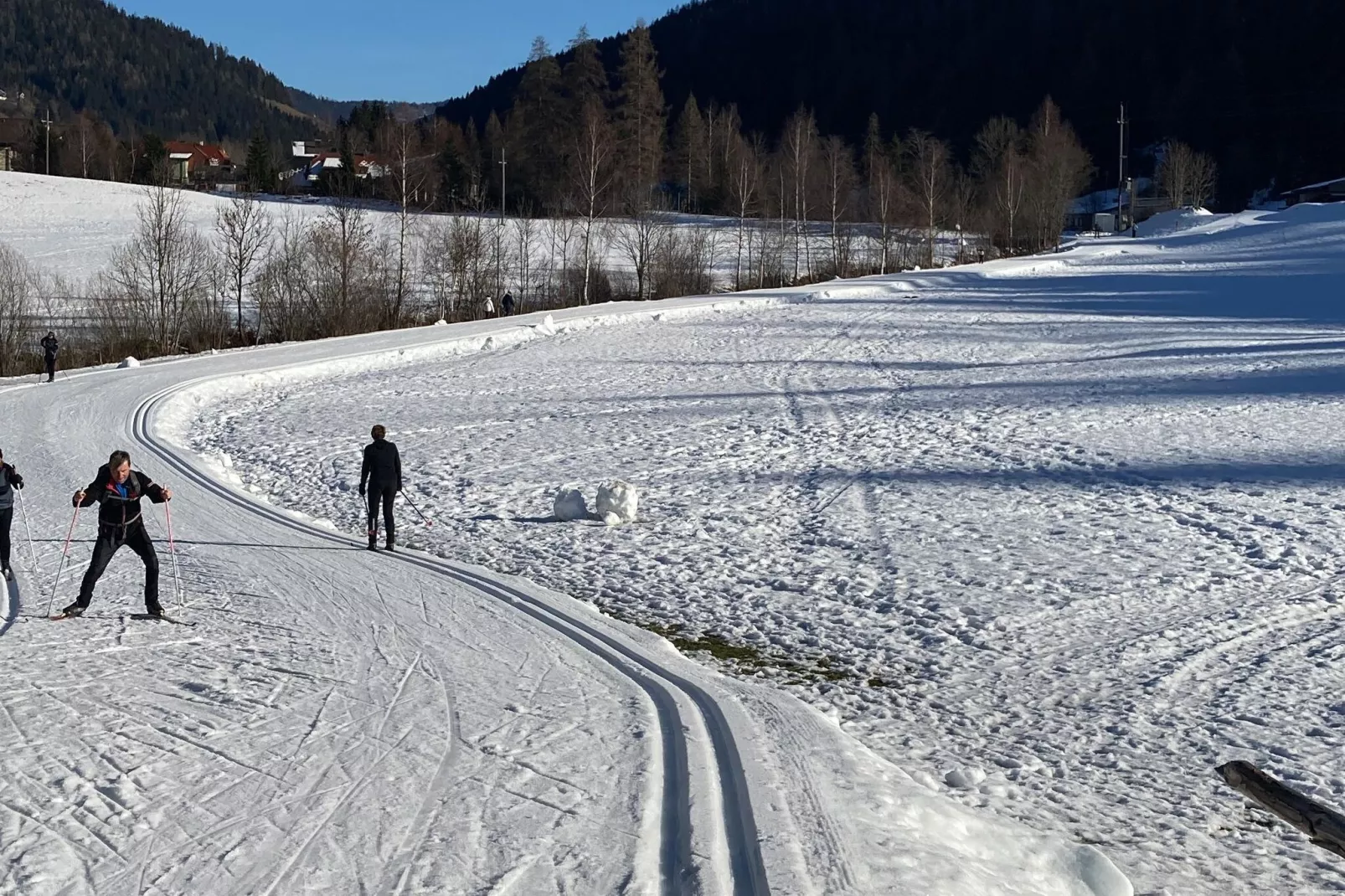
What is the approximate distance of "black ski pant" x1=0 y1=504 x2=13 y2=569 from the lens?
12.1 metres

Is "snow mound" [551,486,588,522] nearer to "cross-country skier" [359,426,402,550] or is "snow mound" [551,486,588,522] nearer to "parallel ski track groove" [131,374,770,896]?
"cross-country skier" [359,426,402,550]

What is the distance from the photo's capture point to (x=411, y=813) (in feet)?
20.9

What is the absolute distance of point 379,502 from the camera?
563 inches

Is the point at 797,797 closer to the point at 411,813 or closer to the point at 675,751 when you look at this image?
the point at 675,751

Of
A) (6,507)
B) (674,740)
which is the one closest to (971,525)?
(674,740)

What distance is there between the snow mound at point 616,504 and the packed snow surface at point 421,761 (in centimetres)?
248

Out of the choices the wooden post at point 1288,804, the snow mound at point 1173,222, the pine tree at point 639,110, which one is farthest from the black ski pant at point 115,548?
the snow mound at point 1173,222

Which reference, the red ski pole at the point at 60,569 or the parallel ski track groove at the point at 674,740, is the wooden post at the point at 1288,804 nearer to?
the parallel ski track groove at the point at 674,740

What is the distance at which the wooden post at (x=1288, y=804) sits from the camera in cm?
581

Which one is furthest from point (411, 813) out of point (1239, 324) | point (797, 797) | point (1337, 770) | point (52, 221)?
point (52, 221)

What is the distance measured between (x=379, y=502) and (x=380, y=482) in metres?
0.28

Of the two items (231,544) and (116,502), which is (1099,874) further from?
(231,544)

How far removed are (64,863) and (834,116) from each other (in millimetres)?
A: 156628

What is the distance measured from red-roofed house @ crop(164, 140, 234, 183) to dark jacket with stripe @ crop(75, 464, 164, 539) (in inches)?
4136
